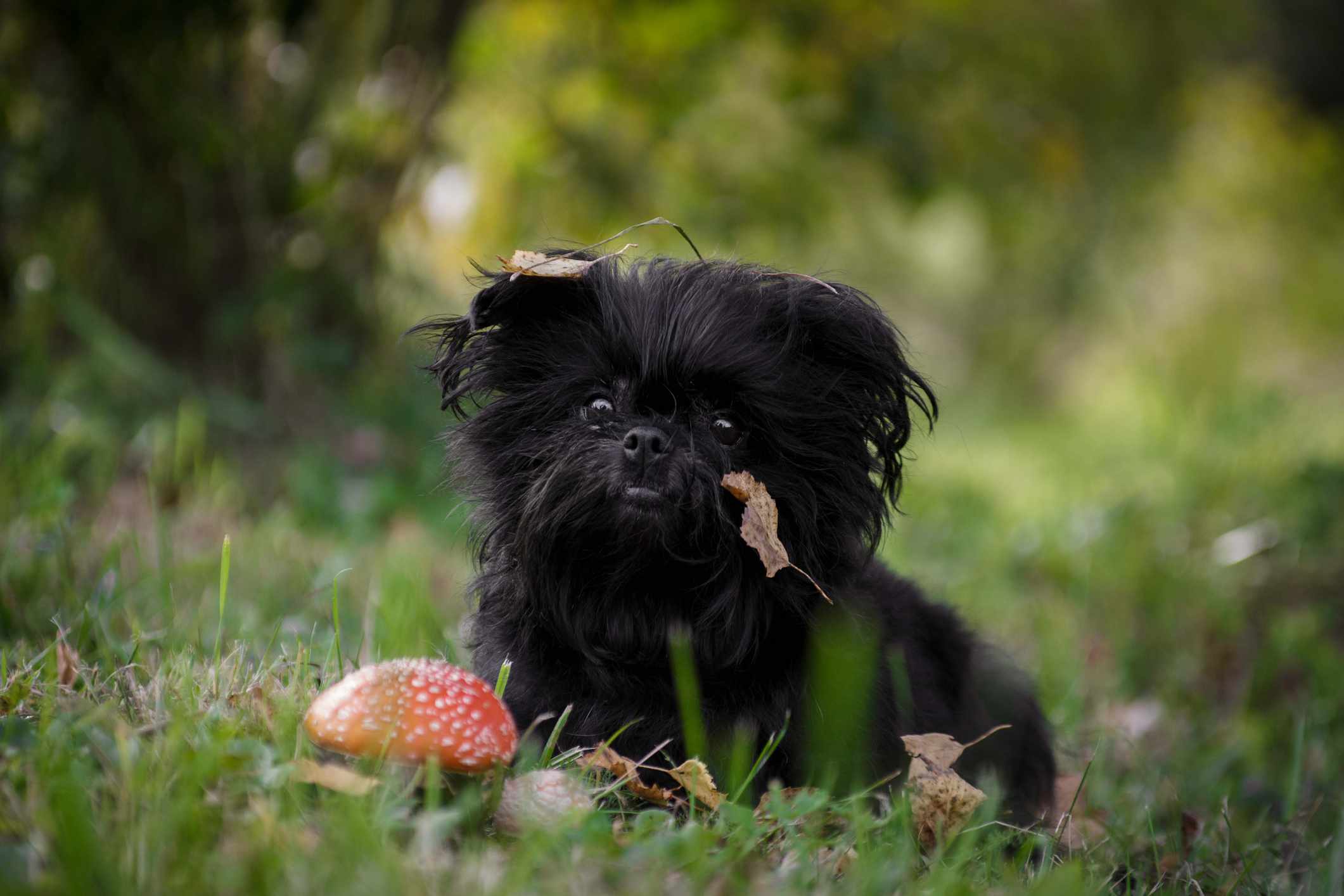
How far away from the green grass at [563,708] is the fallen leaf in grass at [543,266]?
33.8 inches

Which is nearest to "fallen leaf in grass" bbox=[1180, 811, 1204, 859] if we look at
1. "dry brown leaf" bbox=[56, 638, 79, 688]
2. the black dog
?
the black dog

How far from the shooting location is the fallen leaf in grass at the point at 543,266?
96.8 inches

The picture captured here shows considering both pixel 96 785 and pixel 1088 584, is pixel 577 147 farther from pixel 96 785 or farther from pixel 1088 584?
pixel 96 785

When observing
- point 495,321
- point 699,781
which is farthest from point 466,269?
point 699,781

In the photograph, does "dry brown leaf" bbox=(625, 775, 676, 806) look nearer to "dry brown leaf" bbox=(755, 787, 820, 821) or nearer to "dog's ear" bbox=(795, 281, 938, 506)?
"dry brown leaf" bbox=(755, 787, 820, 821)

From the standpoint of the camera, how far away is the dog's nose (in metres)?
2.27

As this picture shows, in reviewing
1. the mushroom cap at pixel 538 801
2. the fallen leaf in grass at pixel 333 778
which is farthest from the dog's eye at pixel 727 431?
the fallen leaf in grass at pixel 333 778

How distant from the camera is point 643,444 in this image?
89.4 inches

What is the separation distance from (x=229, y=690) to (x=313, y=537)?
280 cm

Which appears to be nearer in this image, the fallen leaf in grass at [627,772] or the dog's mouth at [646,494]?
the fallen leaf in grass at [627,772]

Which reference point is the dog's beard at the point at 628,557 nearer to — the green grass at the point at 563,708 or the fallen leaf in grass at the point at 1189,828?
the green grass at the point at 563,708

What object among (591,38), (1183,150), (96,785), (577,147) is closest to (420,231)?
(577,147)

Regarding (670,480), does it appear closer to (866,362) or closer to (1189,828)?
(866,362)

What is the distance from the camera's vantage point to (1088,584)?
17.6 ft
